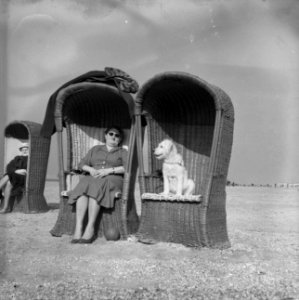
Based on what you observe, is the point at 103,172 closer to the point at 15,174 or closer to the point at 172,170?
the point at 172,170

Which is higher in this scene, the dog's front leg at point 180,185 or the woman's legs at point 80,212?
the dog's front leg at point 180,185

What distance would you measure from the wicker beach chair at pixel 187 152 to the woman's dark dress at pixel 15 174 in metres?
3.64

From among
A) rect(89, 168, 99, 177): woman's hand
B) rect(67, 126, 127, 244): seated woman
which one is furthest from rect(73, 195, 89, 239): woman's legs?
rect(89, 168, 99, 177): woman's hand

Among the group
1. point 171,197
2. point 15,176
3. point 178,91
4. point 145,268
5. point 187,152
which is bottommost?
point 145,268

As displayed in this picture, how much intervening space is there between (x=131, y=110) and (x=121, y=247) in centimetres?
156

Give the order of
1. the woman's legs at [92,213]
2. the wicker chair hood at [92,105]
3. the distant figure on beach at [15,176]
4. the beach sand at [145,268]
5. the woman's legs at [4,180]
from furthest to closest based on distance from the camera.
Answer: 1. the woman's legs at [4,180]
2. the distant figure on beach at [15,176]
3. the wicker chair hood at [92,105]
4. the woman's legs at [92,213]
5. the beach sand at [145,268]

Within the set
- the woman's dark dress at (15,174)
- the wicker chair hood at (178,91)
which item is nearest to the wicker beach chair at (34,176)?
the woman's dark dress at (15,174)

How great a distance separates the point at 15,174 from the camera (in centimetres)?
896

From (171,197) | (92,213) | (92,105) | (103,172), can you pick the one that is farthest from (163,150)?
(92,105)

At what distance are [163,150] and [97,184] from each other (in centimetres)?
83

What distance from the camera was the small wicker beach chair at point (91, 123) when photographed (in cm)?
592

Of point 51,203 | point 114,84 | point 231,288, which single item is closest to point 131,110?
point 114,84

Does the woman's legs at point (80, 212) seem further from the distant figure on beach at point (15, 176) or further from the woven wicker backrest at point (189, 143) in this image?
Answer: the distant figure on beach at point (15, 176)

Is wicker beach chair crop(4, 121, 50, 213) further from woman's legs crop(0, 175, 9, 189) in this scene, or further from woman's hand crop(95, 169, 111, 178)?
woman's hand crop(95, 169, 111, 178)
